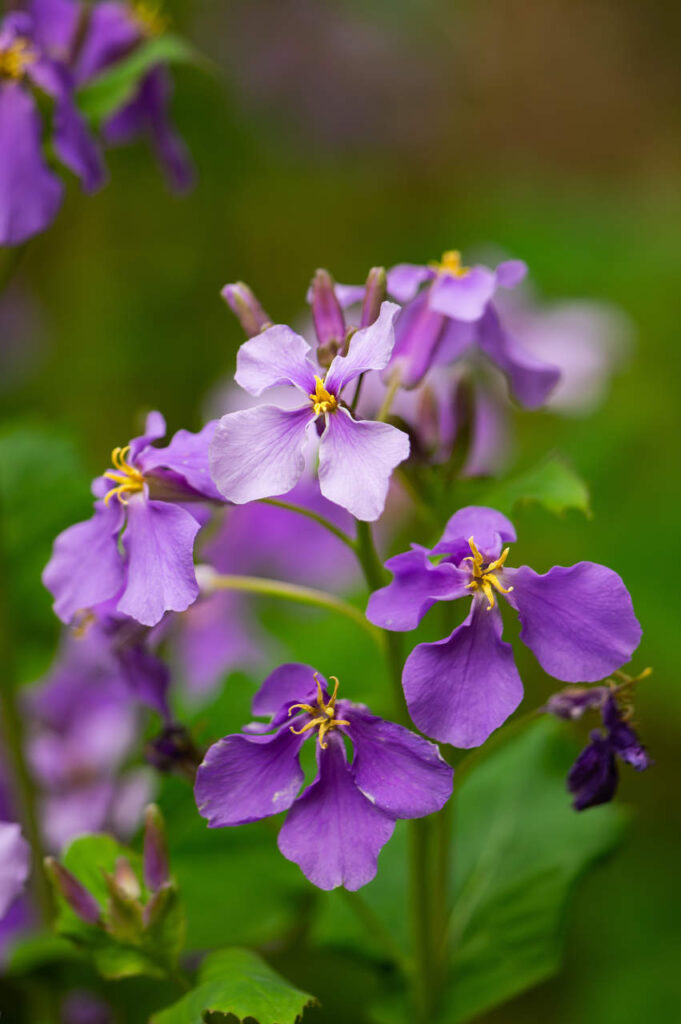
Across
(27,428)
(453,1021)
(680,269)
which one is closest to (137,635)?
(453,1021)

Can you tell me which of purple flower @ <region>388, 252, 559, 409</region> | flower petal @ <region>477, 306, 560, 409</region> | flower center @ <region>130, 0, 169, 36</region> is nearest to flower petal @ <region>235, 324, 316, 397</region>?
purple flower @ <region>388, 252, 559, 409</region>

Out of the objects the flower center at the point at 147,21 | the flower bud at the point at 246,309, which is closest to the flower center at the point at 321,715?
the flower bud at the point at 246,309

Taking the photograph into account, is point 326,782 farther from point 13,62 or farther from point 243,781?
point 13,62

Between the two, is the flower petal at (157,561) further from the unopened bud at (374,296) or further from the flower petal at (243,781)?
the unopened bud at (374,296)

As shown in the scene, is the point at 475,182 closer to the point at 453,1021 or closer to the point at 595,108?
the point at 595,108

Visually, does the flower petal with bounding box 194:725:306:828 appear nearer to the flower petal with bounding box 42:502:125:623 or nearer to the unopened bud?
the flower petal with bounding box 42:502:125:623
